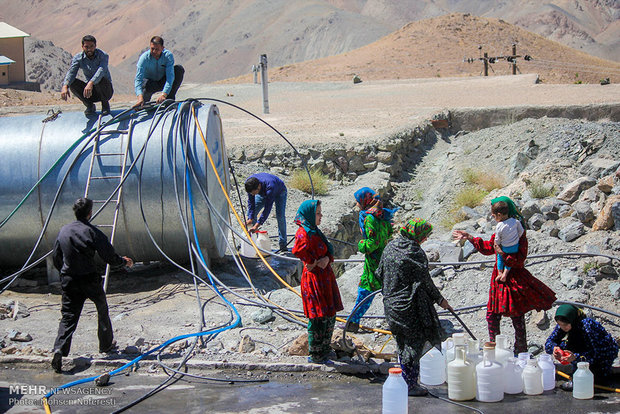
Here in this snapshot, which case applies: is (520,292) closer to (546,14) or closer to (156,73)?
(156,73)

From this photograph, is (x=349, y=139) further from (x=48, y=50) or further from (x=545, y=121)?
(x=48, y=50)

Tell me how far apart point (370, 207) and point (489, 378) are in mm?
2110

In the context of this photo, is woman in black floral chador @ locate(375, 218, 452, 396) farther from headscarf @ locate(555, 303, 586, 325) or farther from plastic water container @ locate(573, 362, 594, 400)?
plastic water container @ locate(573, 362, 594, 400)

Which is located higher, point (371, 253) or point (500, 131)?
point (500, 131)

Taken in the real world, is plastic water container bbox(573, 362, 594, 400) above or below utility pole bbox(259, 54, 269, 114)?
below

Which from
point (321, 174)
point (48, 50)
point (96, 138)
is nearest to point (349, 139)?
point (321, 174)

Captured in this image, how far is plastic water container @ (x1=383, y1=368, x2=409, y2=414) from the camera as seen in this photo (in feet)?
16.4

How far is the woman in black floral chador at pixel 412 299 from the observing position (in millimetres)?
5457

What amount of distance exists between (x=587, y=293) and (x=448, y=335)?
150cm

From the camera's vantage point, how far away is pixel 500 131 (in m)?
17.2

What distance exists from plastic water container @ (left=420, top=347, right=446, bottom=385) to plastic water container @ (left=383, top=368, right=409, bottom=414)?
0.78 meters

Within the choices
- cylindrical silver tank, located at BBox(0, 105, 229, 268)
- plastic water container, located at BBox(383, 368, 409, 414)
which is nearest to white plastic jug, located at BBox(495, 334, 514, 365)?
plastic water container, located at BBox(383, 368, 409, 414)

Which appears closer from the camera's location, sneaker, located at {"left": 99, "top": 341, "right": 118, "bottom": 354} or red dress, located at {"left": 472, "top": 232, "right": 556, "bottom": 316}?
red dress, located at {"left": 472, "top": 232, "right": 556, "bottom": 316}

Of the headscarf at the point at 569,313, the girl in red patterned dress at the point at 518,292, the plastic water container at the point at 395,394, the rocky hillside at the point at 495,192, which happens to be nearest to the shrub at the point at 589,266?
the rocky hillside at the point at 495,192
